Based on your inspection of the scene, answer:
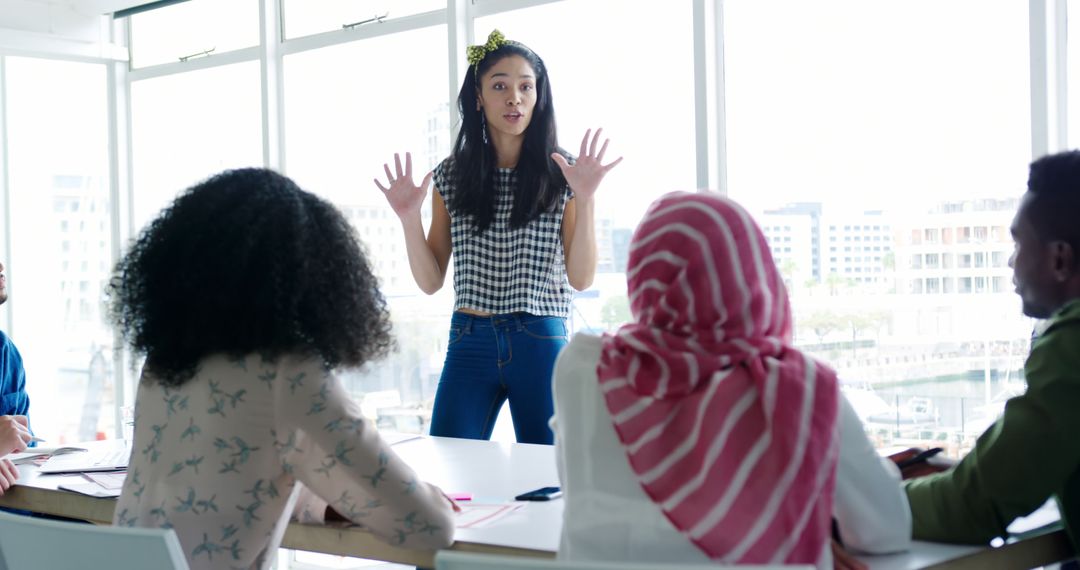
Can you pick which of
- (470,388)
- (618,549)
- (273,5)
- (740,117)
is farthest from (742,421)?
(273,5)

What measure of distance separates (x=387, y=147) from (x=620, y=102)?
123 centimetres

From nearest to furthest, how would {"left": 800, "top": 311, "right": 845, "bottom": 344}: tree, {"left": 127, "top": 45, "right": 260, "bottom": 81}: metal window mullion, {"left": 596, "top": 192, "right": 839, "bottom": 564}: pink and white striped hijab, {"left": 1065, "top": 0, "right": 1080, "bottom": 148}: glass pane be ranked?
{"left": 596, "top": 192, "right": 839, "bottom": 564}: pink and white striped hijab < {"left": 1065, "top": 0, "right": 1080, "bottom": 148}: glass pane < {"left": 800, "top": 311, "right": 845, "bottom": 344}: tree < {"left": 127, "top": 45, "right": 260, "bottom": 81}: metal window mullion

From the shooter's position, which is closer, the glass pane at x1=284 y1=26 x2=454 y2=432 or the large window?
the large window

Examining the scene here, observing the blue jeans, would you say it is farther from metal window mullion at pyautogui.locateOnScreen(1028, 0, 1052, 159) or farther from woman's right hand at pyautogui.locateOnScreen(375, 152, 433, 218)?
metal window mullion at pyautogui.locateOnScreen(1028, 0, 1052, 159)

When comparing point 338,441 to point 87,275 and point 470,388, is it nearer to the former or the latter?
point 470,388

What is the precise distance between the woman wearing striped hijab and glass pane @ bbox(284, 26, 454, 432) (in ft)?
9.86

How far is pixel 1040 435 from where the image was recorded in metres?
1.38

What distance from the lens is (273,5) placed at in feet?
16.2

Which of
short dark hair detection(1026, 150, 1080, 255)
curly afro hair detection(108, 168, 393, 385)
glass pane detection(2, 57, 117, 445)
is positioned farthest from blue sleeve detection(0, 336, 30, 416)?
glass pane detection(2, 57, 117, 445)

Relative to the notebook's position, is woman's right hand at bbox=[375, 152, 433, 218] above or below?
above

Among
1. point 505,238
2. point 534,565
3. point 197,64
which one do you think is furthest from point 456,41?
point 534,565

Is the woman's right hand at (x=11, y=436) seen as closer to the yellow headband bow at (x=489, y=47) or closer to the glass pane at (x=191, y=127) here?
the yellow headband bow at (x=489, y=47)

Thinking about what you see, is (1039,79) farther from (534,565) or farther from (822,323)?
(534,565)

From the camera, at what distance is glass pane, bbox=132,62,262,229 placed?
5.16 m
